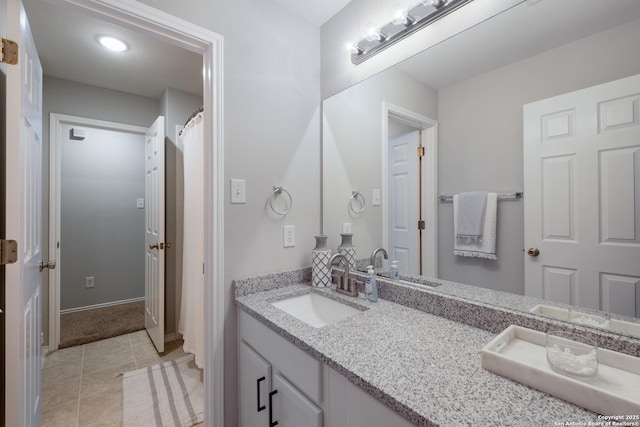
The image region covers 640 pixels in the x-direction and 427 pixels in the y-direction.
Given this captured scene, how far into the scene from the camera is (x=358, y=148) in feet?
5.33

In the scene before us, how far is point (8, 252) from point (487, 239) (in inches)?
69.9

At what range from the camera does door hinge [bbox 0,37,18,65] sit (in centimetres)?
106

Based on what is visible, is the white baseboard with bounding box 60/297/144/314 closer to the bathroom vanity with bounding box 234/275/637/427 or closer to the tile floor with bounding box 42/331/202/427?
the tile floor with bounding box 42/331/202/427

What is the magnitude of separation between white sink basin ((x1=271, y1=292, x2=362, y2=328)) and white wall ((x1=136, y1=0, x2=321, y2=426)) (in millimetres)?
209

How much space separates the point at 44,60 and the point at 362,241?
2.96 metres

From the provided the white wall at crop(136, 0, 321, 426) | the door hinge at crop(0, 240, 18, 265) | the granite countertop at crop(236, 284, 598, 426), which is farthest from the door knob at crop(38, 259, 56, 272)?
the granite countertop at crop(236, 284, 598, 426)

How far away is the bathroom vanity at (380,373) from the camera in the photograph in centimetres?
60

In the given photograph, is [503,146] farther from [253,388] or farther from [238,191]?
[253,388]

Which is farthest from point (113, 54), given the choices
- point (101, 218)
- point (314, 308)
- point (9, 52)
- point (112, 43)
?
point (314, 308)

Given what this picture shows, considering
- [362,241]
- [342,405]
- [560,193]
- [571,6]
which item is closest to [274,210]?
[362,241]

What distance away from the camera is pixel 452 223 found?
3.86 feet

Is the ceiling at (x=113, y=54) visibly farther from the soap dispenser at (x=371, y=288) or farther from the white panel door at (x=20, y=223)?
the soap dispenser at (x=371, y=288)

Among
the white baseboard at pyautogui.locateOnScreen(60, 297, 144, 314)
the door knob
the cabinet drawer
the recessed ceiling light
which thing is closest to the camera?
the cabinet drawer

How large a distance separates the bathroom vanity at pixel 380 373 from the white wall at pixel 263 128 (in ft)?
0.66
